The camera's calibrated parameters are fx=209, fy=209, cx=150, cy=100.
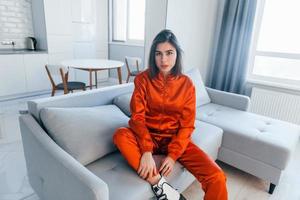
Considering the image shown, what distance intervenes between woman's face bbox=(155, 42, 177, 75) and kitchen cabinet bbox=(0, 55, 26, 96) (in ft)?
9.54

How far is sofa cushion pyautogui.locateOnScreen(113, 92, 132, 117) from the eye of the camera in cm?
162

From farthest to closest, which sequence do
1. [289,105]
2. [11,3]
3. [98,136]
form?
[11,3] < [289,105] < [98,136]

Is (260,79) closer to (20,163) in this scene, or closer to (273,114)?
(273,114)

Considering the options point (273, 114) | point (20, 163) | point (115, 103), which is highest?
point (115, 103)

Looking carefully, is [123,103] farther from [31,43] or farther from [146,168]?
[31,43]

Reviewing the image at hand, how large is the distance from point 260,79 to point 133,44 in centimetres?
257

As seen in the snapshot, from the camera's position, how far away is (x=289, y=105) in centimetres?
254

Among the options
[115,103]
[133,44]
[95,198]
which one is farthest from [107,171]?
[133,44]

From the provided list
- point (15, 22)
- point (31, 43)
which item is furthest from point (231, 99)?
point (15, 22)

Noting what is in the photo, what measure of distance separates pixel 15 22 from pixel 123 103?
122 inches

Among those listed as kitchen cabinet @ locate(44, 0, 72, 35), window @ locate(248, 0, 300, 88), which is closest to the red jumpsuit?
window @ locate(248, 0, 300, 88)

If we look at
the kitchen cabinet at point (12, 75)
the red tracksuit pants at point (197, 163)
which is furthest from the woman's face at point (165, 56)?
the kitchen cabinet at point (12, 75)

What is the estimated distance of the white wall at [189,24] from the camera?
8.16 feet

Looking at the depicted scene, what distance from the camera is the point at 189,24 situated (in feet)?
9.13
